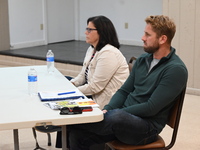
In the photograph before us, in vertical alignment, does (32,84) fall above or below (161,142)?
above

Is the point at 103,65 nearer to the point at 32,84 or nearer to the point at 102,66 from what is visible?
the point at 102,66

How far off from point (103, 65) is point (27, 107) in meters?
0.89

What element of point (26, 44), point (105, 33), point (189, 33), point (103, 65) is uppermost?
point (105, 33)

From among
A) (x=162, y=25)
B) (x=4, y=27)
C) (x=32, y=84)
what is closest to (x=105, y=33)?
(x=32, y=84)

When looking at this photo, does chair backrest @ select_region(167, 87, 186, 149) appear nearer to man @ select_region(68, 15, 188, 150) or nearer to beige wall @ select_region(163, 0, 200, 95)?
man @ select_region(68, 15, 188, 150)

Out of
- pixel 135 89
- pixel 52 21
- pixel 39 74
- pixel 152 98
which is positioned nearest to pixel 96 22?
pixel 39 74

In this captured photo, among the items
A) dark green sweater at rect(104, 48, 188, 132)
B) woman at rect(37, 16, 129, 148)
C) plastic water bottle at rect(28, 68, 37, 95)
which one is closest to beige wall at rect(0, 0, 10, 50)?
woman at rect(37, 16, 129, 148)

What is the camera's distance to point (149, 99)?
99.2 inches

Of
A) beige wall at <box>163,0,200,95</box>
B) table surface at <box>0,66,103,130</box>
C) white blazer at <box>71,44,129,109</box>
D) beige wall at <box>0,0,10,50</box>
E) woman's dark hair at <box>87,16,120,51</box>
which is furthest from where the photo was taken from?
beige wall at <box>0,0,10,50</box>

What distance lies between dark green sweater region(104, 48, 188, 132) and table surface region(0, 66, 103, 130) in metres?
0.32

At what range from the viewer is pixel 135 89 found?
2742 mm

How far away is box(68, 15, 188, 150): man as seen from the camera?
246 centimetres

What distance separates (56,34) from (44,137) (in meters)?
4.94

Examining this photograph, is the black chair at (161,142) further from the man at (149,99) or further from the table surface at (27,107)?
the table surface at (27,107)
